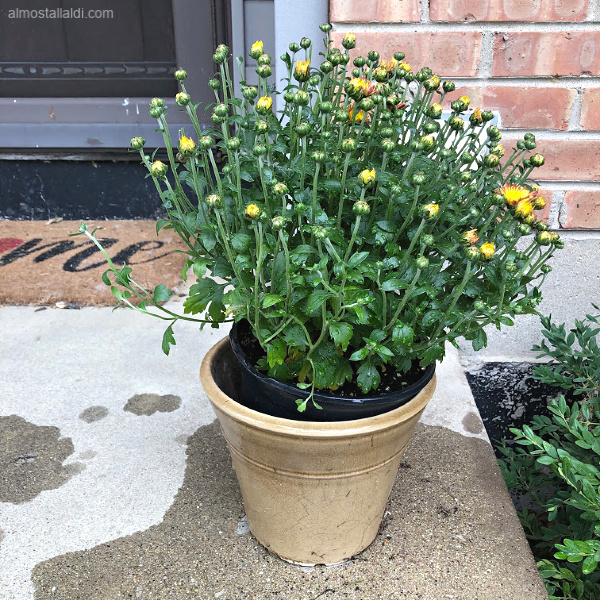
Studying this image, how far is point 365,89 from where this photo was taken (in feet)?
2.99

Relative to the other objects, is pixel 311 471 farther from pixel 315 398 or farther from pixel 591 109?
pixel 591 109

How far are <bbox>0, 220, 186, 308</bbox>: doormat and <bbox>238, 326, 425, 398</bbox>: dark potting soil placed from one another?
1.01 meters

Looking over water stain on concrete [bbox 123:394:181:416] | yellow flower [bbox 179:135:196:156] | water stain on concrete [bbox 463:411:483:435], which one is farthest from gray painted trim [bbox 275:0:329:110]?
water stain on concrete [bbox 463:411:483:435]

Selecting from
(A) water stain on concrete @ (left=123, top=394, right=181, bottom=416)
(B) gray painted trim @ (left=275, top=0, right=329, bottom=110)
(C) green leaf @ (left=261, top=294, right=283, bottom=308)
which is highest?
(B) gray painted trim @ (left=275, top=0, right=329, bottom=110)

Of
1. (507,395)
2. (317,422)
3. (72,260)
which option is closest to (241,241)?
(317,422)

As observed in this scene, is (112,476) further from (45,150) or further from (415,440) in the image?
(45,150)

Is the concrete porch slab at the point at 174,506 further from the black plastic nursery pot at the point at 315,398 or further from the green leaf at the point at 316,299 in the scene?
the green leaf at the point at 316,299

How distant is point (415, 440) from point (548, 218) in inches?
27.4

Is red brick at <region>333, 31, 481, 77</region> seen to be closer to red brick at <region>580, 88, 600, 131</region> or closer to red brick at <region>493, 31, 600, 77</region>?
red brick at <region>493, 31, 600, 77</region>

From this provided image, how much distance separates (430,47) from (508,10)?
195 mm

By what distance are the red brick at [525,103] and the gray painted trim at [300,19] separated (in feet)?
1.23

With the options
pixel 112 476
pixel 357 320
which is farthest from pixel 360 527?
pixel 112 476

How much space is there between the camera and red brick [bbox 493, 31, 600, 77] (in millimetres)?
1417

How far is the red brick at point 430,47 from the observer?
1431 mm
